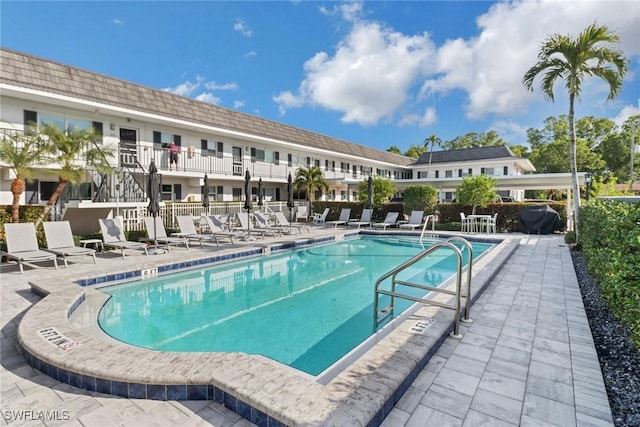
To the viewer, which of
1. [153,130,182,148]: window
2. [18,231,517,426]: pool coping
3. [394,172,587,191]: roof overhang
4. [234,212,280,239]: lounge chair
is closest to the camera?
[18,231,517,426]: pool coping

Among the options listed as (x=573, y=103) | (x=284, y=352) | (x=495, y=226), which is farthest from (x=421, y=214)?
(x=284, y=352)

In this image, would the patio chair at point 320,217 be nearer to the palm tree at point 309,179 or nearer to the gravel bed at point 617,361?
the palm tree at point 309,179

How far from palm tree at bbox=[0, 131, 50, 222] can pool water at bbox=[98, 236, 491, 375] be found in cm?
563

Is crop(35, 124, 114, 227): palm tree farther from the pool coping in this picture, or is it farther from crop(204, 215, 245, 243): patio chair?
the pool coping

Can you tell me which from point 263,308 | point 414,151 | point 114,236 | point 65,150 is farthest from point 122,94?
point 414,151

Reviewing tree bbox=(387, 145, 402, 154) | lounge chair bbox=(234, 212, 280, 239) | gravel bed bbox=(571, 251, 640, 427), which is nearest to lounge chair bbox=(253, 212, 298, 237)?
lounge chair bbox=(234, 212, 280, 239)

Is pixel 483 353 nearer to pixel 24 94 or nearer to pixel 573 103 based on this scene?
pixel 573 103

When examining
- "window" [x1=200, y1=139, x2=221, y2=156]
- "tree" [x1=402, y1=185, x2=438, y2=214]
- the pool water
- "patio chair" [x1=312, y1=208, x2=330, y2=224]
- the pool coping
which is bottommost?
the pool water

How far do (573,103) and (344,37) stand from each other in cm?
1491

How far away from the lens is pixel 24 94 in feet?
40.8

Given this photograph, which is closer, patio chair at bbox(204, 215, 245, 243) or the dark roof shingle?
the dark roof shingle

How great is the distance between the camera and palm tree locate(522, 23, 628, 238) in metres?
11.0

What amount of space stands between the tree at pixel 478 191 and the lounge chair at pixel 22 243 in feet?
57.0

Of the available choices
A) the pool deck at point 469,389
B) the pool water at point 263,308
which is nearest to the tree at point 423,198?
the pool water at point 263,308
